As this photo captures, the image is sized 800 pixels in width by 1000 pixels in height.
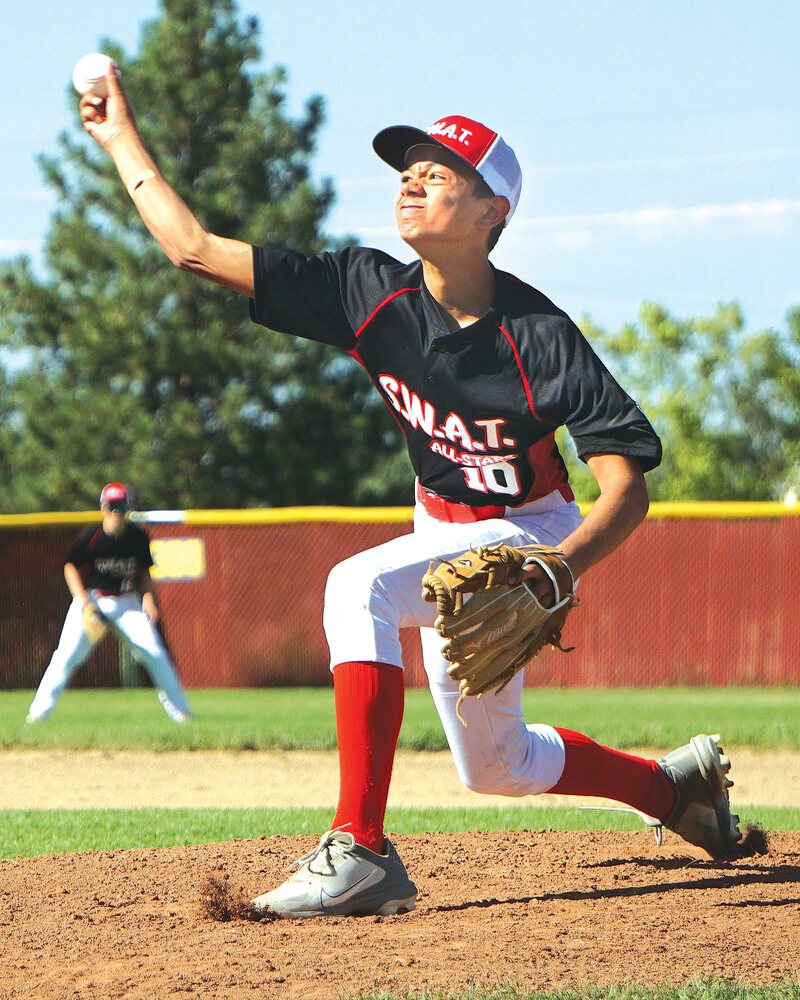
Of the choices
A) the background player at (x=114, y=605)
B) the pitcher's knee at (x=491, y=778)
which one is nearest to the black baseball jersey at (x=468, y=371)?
the pitcher's knee at (x=491, y=778)

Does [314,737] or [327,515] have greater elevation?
[327,515]

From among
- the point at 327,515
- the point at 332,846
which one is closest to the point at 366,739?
the point at 332,846

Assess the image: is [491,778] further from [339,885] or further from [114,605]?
[114,605]

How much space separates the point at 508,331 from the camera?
3.93 metres

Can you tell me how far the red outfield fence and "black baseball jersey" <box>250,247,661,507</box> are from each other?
10.8 metres

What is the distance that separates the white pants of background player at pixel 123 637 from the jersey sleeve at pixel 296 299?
21.4 ft

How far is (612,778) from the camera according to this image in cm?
456

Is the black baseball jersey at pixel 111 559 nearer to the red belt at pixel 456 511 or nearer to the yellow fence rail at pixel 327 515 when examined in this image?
the yellow fence rail at pixel 327 515

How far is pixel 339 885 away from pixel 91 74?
2488 millimetres

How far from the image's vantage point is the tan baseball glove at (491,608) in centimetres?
349

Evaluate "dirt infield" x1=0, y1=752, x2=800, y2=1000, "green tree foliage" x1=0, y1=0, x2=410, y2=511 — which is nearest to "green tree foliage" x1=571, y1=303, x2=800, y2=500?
"green tree foliage" x1=0, y1=0, x2=410, y2=511

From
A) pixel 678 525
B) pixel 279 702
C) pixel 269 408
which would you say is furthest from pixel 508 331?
pixel 269 408

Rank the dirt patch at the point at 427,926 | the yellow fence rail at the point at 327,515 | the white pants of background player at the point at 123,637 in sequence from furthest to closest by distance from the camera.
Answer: the yellow fence rail at the point at 327,515 < the white pants of background player at the point at 123,637 < the dirt patch at the point at 427,926

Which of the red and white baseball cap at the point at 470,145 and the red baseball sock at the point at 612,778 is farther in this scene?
the red baseball sock at the point at 612,778
